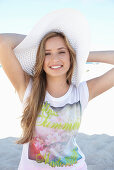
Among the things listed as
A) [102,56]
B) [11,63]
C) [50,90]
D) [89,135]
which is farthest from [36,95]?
[89,135]

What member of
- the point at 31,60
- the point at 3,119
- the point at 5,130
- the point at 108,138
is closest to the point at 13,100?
the point at 3,119

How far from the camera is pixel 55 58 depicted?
5.53 feet

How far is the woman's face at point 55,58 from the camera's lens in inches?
67.3

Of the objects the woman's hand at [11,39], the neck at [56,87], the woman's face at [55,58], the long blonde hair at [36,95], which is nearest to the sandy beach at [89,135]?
the long blonde hair at [36,95]

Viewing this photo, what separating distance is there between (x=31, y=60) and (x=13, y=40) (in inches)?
10.2

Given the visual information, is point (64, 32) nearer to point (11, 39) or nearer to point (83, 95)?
point (11, 39)

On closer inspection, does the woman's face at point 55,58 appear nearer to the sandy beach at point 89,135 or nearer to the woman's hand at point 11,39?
the woman's hand at point 11,39

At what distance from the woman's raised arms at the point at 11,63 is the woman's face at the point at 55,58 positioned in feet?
0.81

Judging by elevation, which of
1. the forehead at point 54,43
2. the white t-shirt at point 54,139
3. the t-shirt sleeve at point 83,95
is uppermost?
the forehead at point 54,43

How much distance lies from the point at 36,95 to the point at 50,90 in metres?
0.19

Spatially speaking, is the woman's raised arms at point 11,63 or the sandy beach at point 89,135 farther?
the sandy beach at point 89,135

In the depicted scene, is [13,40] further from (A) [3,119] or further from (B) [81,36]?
(A) [3,119]

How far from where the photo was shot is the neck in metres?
1.82

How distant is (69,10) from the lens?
1700 millimetres
